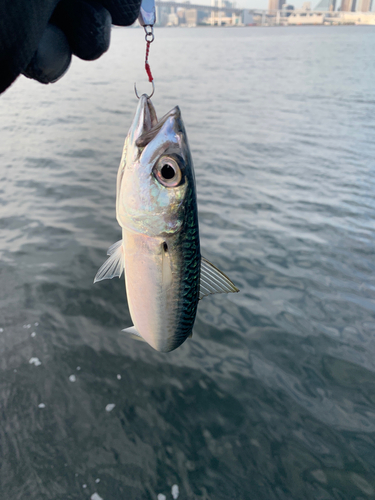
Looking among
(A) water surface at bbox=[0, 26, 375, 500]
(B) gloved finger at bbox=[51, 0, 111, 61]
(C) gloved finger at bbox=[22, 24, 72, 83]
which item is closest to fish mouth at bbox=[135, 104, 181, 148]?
(C) gloved finger at bbox=[22, 24, 72, 83]

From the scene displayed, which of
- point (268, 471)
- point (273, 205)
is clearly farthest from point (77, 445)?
point (273, 205)

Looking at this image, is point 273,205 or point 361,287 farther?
point 273,205

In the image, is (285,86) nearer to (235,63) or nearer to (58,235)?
(235,63)

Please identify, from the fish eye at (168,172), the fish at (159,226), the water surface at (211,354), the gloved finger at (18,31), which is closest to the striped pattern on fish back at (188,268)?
the fish at (159,226)

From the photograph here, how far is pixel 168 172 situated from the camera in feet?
6.76

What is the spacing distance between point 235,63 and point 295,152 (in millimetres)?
38172

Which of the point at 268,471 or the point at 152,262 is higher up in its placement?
the point at 152,262

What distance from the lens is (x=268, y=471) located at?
4.27 meters

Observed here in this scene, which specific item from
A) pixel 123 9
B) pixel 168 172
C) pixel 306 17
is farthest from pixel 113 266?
pixel 306 17

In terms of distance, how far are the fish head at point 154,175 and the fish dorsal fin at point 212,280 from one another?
0.44m

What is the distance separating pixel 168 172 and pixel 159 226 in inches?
12.3

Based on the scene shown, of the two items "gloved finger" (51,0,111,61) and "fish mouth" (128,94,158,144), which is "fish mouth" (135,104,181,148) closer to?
"fish mouth" (128,94,158,144)

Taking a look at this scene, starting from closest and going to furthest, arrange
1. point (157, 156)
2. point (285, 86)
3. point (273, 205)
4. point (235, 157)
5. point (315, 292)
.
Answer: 1. point (157, 156)
2. point (315, 292)
3. point (273, 205)
4. point (235, 157)
5. point (285, 86)

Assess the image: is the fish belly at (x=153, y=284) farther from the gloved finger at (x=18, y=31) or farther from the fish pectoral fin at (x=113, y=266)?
the gloved finger at (x=18, y=31)
